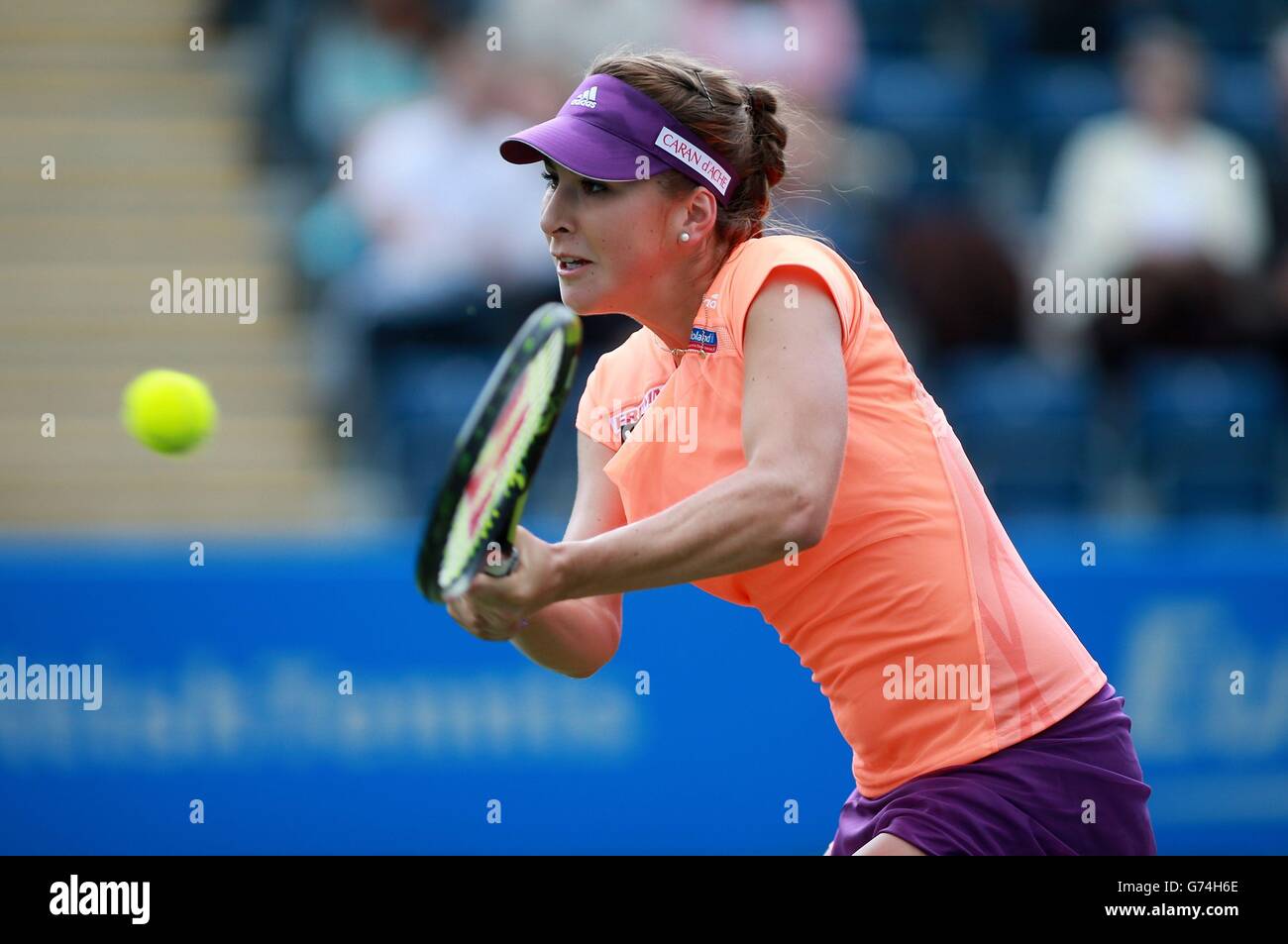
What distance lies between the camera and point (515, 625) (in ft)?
9.22

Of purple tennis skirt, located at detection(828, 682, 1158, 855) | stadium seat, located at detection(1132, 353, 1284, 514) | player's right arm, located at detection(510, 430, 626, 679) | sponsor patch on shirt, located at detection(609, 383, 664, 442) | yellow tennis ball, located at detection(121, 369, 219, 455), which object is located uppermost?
stadium seat, located at detection(1132, 353, 1284, 514)

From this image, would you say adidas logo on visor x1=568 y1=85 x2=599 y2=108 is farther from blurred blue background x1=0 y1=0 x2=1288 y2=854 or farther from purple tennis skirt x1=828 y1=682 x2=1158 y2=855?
blurred blue background x1=0 y1=0 x2=1288 y2=854

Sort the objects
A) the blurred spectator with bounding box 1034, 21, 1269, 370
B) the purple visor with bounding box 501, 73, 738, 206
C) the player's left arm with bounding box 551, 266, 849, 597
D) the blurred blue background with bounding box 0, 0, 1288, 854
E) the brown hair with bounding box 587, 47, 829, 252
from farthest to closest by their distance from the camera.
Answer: the blurred spectator with bounding box 1034, 21, 1269, 370, the blurred blue background with bounding box 0, 0, 1288, 854, the brown hair with bounding box 587, 47, 829, 252, the purple visor with bounding box 501, 73, 738, 206, the player's left arm with bounding box 551, 266, 849, 597

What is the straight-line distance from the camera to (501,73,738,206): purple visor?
9.73 feet

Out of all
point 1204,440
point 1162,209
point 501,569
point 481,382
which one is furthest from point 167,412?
point 1162,209

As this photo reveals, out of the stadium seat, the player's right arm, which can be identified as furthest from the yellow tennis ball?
the stadium seat

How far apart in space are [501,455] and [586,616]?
668 mm

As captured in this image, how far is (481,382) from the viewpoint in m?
6.74

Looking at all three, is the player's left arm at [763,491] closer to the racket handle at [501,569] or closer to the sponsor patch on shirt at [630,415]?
the racket handle at [501,569]

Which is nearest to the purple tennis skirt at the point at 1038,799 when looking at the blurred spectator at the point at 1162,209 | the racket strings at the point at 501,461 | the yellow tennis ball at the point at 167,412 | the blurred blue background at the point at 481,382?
the racket strings at the point at 501,461

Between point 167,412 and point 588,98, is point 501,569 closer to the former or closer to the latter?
point 588,98

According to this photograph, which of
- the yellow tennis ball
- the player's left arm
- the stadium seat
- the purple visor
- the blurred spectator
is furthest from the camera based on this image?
the blurred spectator

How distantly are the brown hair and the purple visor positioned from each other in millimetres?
26

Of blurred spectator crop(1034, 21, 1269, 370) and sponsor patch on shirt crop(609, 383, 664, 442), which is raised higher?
blurred spectator crop(1034, 21, 1269, 370)
